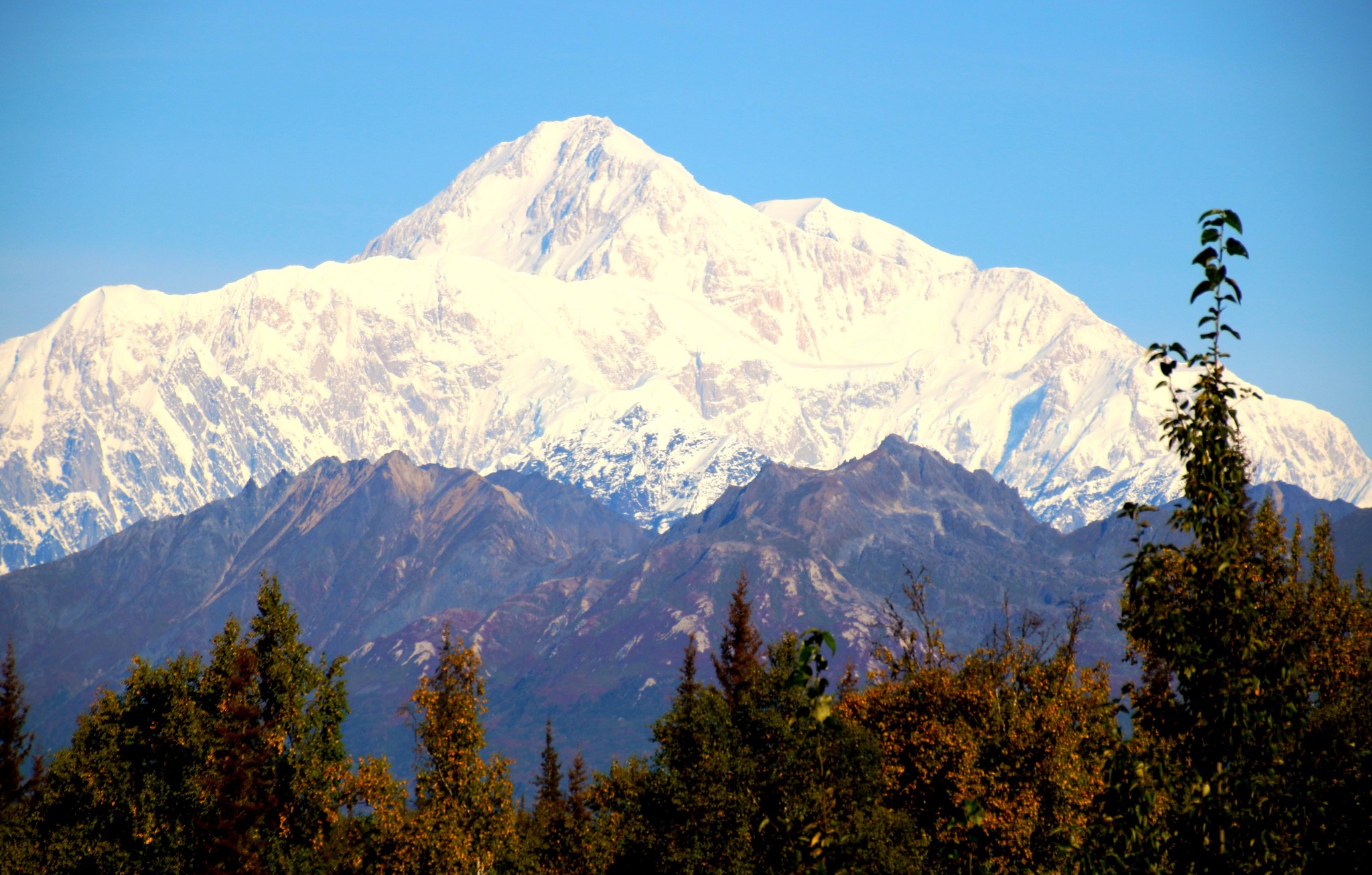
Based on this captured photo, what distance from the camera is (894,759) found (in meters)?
64.8

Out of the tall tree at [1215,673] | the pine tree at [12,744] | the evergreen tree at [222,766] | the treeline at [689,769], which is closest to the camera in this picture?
the tall tree at [1215,673]

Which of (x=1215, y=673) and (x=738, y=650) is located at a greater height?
(x=738, y=650)

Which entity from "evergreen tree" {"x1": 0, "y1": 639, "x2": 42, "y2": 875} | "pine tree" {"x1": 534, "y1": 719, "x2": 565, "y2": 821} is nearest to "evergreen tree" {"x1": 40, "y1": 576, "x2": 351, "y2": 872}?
"evergreen tree" {"x1": 0, "y1": 639, "x2": 42, "y2": 875}

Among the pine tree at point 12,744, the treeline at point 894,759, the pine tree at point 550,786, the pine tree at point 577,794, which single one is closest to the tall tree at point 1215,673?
the treeline at point 894,759

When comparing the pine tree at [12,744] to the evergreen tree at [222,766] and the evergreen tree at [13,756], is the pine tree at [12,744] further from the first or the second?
the evergreen tree at [222,766]

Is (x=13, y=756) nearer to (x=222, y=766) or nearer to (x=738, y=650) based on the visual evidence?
(x=738, y=650)

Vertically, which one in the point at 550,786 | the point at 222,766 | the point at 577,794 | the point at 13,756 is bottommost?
the point at 222,766

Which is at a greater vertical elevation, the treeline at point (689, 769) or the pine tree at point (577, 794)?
the pine tree at point (577, 794)

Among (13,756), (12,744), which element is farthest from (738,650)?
(12,744)

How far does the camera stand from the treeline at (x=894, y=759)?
24.9 meters

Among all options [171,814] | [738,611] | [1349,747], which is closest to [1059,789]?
[1349,747]

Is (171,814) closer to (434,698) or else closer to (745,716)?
(434,698)

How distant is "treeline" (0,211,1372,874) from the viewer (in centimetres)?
2489

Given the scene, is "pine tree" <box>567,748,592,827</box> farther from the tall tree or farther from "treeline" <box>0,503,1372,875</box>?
the tall tree
